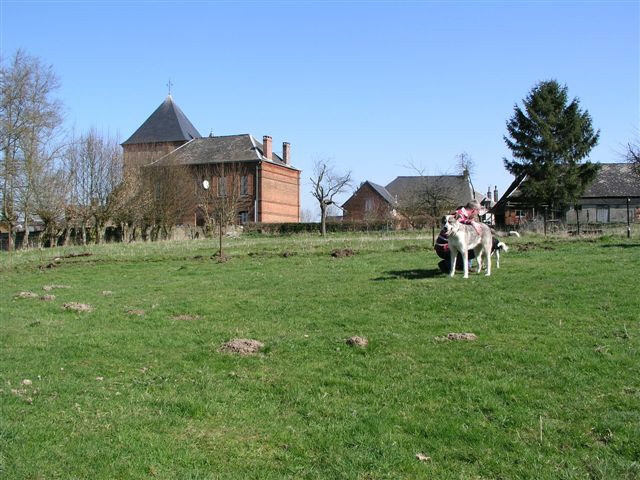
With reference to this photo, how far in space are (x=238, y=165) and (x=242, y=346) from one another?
5530cm

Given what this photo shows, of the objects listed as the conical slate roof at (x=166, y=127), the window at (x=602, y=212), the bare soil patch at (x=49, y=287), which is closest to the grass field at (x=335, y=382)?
the bare soil patch at (x=49, y=287)

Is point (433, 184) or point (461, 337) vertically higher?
point (433, 184)

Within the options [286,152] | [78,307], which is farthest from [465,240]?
[286,152]

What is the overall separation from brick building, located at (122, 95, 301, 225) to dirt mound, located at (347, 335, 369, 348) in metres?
46.7

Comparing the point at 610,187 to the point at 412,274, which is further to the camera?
the point at 610,187

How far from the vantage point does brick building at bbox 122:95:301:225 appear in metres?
60.6

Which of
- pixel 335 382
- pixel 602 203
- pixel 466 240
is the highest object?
pixel 602 203

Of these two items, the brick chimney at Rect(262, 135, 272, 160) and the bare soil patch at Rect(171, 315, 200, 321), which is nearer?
the bare soil patch at Rect(171, 315, 200, 321)

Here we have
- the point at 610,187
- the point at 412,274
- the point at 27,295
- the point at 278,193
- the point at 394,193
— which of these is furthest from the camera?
the point at 394,193

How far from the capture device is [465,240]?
14164mm

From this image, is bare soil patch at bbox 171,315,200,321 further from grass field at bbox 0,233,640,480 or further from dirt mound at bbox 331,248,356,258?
dirt mound at bbox 331,248,356,258

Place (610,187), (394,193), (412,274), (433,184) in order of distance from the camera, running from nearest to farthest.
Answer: (412,274)
(610,187)
(433,184)
(394,193)

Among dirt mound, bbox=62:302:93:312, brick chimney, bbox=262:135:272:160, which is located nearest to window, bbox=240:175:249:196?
brick chimney, bbox=262:135:272:160

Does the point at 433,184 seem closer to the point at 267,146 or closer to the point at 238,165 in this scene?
the point at 267,146
